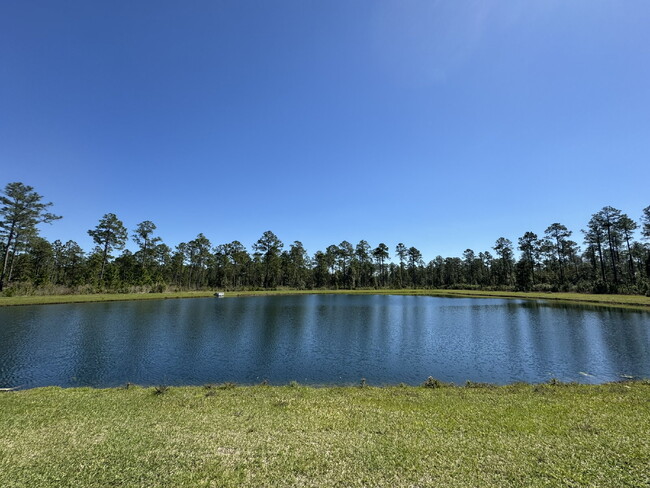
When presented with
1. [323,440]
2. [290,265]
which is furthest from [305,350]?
[290,265]

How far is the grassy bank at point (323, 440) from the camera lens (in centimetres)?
534

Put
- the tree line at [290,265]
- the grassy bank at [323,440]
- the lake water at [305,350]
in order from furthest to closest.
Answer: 1. the tree line at [290,265]
2. the lake water at [305,350]
3. the grassy bank at [323,440]

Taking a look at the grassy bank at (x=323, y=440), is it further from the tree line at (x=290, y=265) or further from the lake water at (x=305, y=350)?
the tree line at (x=290, y=265)

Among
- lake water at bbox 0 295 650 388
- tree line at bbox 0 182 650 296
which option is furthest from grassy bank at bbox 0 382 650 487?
tree line at bbox 0 182 650 296

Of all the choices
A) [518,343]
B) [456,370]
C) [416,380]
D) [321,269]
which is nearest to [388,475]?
[416,380]

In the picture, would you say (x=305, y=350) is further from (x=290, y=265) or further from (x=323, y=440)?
(x=290, y=265)

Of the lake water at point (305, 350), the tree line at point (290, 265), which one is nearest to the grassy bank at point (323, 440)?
the lake water at point (305, 350)

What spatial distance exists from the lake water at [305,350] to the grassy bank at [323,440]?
4680 millimetres

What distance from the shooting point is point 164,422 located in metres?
7.91

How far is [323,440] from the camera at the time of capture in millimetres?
6746

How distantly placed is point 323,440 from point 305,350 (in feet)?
44.1

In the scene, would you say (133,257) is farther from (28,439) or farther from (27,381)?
(28,439)

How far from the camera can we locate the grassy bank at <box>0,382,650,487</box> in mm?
5336

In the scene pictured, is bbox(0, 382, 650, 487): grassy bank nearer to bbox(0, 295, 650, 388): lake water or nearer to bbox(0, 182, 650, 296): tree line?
bbox(0, 295, 650, 388): lake water
